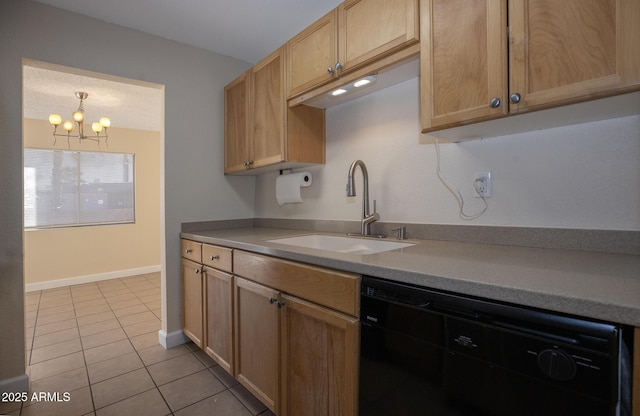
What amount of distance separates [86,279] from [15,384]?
3.01 meters

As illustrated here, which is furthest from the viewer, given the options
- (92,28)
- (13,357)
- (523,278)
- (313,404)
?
(92,28)

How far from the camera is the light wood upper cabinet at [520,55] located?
2.69 ft

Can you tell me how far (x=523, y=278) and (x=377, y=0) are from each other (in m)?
1.28

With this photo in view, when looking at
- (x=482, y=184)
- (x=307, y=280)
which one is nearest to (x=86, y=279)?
(x=307, y=280)

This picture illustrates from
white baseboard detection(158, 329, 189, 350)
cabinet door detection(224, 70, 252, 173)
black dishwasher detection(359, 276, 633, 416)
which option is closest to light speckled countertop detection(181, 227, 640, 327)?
black dishwasher detection(359, 276, 633, 416)

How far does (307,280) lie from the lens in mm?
1226

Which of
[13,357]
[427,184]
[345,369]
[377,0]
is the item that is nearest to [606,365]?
[345,369]

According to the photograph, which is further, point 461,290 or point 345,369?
point 345,369

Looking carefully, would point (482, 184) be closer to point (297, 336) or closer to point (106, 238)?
point (297, 336)

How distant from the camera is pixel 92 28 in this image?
2.05m

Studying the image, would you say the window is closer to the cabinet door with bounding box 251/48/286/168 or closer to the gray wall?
the gray wall

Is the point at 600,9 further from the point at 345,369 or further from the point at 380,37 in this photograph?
the point at 345,369

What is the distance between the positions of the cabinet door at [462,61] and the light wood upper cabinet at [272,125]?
0.96 meters

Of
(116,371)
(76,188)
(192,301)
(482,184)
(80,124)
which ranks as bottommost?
(116,371)
